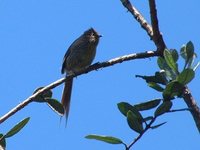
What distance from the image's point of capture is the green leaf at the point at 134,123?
1353 mm

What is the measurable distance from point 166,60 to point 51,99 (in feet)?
1.80

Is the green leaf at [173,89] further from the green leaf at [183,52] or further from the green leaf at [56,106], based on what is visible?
the green leaf at [56,106]

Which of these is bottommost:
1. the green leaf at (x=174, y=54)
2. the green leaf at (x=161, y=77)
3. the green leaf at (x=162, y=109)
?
the green leaf at (x=162, y=109)

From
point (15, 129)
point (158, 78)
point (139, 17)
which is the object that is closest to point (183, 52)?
point (158, 78)

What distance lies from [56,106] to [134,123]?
0.55 metres

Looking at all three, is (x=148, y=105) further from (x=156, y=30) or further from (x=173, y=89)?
(x=156, y=30)

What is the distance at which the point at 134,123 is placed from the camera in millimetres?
1352

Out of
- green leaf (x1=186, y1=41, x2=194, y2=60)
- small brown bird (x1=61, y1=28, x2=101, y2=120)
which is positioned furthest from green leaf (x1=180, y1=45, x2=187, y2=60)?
small brown bird (x1=61, y1=28, x2=101, y2=120)

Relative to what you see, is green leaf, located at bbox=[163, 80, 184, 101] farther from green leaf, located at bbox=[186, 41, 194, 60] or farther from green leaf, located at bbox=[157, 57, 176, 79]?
green leaf, located at bbox=[186, 41, 194, 60]

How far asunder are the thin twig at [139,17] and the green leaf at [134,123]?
1.88 feet

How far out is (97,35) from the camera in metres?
6.45

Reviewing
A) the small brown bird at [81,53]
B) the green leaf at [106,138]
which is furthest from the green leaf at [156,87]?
the small brown bird at [81,53]

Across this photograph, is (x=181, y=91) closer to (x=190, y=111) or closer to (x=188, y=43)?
(x=190, y=111)

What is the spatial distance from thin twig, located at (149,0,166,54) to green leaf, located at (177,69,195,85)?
1.31ft
